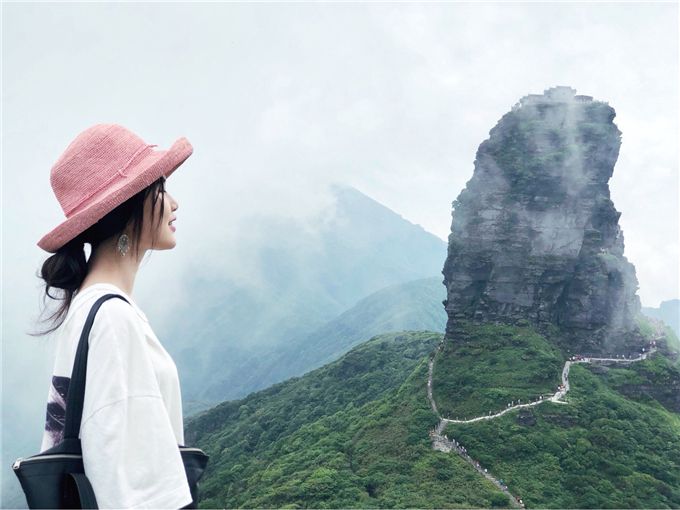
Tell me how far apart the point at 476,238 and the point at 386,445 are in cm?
1560

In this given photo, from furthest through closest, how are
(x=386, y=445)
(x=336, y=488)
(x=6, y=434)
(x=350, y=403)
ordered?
(x=6, y=434)
(x=350, y=403)
(x=386, y=445)
(x=336, y=488)

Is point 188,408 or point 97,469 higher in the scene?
point 97,469

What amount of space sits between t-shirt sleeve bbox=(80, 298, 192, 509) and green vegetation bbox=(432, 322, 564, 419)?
31.2 meters

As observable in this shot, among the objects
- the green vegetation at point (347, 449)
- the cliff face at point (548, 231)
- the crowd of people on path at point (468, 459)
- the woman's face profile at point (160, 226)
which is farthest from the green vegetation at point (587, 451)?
the woman's face profile at point (160, 226)

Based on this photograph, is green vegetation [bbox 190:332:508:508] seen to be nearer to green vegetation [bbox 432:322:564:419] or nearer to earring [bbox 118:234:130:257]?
green vegetation [bbox 432:322:564:419]

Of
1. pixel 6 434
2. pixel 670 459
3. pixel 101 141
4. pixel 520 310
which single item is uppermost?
pixel 520 310

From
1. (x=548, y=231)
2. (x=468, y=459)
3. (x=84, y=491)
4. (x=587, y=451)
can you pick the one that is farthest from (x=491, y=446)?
(x=84, y=491)

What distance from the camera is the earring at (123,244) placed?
222 cm

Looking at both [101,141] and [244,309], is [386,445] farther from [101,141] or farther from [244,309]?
[244,309]

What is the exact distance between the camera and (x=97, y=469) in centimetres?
171

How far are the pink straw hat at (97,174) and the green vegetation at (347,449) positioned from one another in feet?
77.9

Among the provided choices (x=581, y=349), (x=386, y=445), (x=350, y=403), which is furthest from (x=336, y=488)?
(x=581, y=349)

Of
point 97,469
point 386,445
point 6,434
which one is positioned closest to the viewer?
point 97,469

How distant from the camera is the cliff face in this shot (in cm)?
3638
